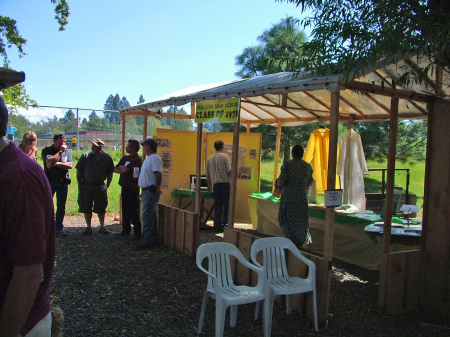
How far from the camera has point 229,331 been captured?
3.49 m

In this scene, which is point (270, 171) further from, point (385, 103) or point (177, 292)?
point (177, 292)

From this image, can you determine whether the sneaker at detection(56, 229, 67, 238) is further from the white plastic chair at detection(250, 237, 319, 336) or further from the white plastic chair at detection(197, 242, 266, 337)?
the white plastic chair at detection(250, 237, 319, 336)

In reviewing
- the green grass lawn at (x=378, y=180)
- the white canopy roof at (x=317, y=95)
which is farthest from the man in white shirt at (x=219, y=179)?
the green grass lawn at (x=378, y=180)

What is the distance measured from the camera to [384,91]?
4102 millimetres

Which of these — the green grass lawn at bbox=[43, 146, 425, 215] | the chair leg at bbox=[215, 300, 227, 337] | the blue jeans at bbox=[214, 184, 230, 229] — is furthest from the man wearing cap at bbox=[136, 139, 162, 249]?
the green grass lawn at bbox=[43, 146, 425, 215]

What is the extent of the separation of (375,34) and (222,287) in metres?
2.67

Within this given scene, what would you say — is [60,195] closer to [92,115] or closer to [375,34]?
[375,34]

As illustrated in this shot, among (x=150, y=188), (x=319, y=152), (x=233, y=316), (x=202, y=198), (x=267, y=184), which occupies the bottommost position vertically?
(x=233, y=316)

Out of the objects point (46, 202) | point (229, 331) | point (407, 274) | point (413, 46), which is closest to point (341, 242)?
Result: point (407, 274)

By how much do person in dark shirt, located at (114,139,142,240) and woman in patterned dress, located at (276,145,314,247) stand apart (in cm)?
277

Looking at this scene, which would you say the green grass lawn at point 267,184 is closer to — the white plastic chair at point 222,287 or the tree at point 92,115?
the tree at point 92,115

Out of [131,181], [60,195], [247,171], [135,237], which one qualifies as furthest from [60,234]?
[247,171]

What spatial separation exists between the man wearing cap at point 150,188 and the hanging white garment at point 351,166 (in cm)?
310

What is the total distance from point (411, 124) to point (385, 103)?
6.71 m
